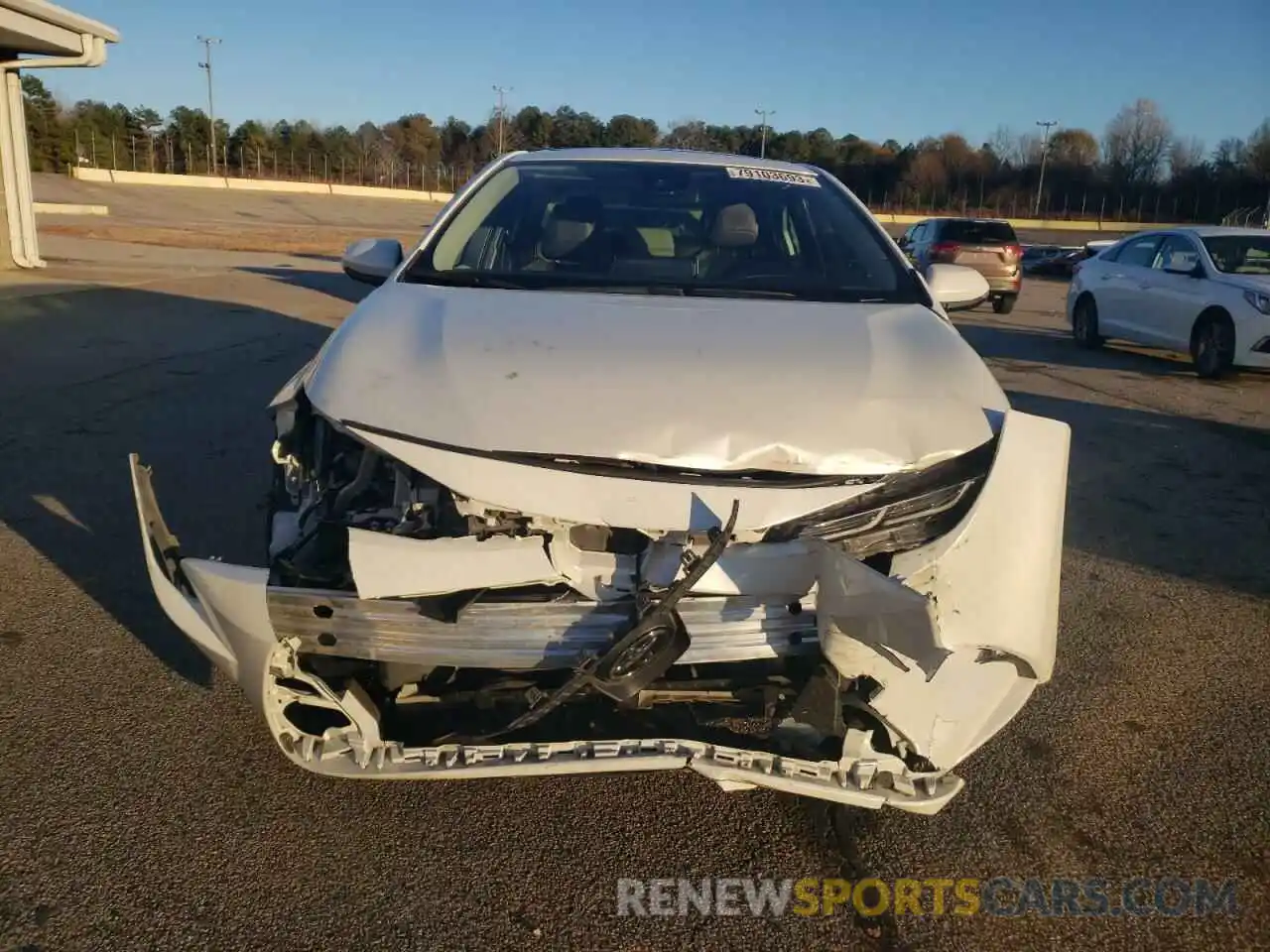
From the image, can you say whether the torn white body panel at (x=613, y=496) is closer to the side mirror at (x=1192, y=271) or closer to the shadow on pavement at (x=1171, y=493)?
the shadow on pavement at (x=1171, y=493)

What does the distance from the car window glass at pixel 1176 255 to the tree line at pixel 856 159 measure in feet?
187

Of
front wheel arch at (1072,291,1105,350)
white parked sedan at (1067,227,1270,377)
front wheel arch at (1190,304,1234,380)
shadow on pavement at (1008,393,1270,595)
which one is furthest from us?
front wheel arch at (1072,291,1105,350)

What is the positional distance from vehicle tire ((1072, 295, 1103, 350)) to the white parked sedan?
1 centimetres

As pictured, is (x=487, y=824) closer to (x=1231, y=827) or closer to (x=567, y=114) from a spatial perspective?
(x=1231, y=827)

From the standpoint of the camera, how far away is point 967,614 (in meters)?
2.43

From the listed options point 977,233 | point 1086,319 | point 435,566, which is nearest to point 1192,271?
point 1086,319

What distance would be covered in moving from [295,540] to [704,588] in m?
1.09

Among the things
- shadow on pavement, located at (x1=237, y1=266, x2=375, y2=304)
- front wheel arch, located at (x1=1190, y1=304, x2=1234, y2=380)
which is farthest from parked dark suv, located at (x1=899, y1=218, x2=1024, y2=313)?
shadow on pavement, located at (x1=237, y1=266, x2=375, y2=304)

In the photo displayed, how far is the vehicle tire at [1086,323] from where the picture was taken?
1338 centimetres

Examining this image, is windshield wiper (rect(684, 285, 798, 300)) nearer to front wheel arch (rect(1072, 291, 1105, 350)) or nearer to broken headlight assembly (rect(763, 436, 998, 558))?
broken headlight assembly (rect(763, 436, 998, 558))

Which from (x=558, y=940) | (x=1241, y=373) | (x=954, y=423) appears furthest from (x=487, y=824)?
(x=1241, y=373)

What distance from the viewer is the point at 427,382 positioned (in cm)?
275

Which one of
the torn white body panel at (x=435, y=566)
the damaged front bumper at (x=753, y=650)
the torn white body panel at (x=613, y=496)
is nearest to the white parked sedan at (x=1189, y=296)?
the damaged front bumper at (x=753, y=650)

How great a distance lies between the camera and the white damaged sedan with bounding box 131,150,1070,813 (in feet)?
7.97
